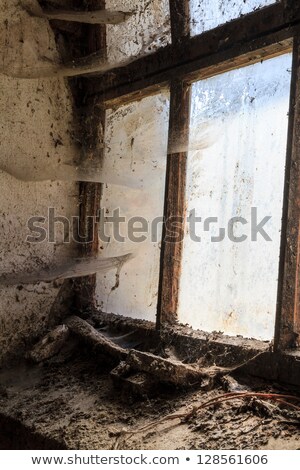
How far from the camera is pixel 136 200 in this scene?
2.61m

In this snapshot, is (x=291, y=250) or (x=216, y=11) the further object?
(x=216, y=11)

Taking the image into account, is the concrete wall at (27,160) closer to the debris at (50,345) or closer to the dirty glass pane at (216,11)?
→ the debris at (50,345)

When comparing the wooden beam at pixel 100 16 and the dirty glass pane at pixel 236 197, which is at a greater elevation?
the wooden beam at pixel 100 16

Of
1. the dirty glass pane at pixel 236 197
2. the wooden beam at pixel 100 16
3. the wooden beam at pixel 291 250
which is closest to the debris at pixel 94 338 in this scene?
the dirty glass pane at pixel 236 197

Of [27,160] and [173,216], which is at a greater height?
[27,160]

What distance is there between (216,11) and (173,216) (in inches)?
39.8

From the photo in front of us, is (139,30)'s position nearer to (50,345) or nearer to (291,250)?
(291,250)

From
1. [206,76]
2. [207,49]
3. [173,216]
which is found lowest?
[173,216]

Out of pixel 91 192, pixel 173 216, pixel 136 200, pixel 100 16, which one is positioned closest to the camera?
pixel 173 216

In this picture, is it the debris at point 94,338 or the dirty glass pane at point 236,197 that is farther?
the debris at point 94,338

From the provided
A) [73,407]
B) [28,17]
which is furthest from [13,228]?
[28,17]

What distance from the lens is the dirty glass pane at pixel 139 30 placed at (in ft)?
7.95

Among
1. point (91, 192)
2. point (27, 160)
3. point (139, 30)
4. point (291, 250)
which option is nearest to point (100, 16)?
point (139, 30)

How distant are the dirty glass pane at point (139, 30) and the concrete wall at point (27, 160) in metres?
0.43
